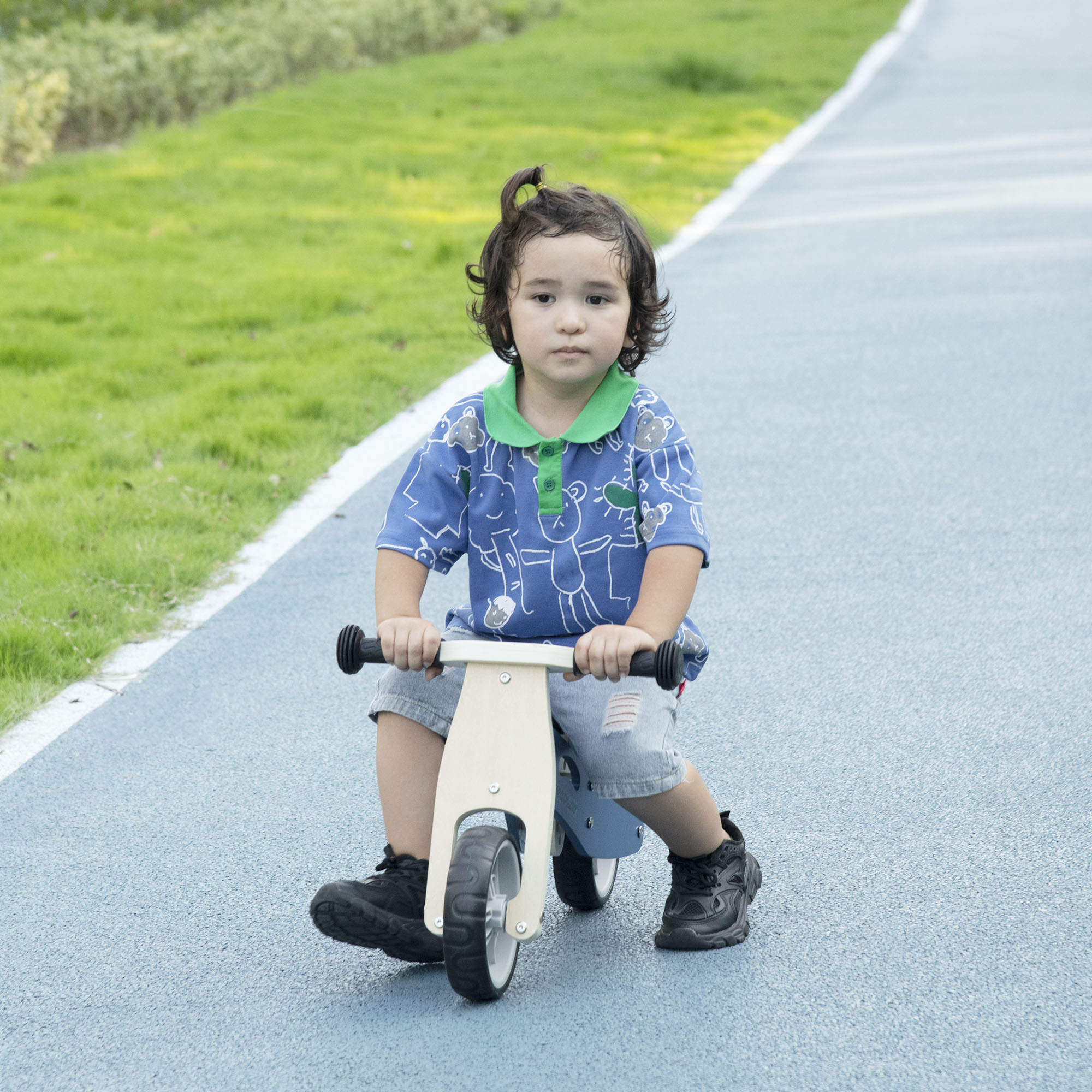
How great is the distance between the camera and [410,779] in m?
2.94

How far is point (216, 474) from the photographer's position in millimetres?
6242

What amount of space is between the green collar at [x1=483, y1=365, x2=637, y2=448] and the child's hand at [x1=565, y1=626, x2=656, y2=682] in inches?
18.3

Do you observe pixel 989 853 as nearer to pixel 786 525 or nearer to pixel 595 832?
pixel 595 832

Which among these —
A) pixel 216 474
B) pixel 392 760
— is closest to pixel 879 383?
pixel 216 474

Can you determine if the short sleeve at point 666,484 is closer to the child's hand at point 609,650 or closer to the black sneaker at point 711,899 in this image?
the child's hand at point 609,650

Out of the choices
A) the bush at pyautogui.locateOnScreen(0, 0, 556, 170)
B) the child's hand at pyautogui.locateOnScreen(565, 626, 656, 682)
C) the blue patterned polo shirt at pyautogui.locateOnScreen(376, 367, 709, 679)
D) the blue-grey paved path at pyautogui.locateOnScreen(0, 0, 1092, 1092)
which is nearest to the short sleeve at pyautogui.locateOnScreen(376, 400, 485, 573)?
the blue patterned polo shirt at pyautogui.locateOnScreen(376, 367, 709, 679)

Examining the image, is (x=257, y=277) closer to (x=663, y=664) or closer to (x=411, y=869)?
(x=411, y=869)

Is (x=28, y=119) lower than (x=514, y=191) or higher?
lower

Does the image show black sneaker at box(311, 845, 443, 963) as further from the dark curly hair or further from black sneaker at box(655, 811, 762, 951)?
the dark curly hair

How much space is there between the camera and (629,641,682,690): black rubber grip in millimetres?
2592

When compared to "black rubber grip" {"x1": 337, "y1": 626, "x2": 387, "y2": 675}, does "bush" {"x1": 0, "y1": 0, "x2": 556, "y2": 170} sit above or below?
above

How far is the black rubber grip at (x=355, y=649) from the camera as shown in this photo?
9.00 feet

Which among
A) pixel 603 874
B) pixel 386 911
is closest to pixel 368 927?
pixel 386 911

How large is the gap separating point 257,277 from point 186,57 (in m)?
9.01
